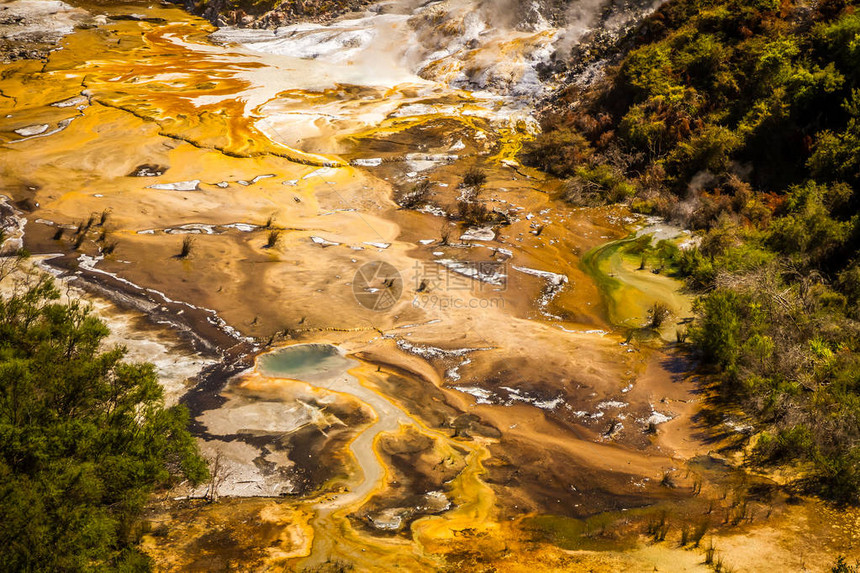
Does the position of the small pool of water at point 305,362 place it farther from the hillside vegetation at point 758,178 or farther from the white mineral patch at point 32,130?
the white mineral patch at point 32,130

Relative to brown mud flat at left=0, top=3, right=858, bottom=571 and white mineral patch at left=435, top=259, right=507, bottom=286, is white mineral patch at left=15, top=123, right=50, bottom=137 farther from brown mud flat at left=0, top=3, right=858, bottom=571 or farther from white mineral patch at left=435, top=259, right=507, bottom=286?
white mineral patch at left=435, top=259, right=507, bottom=286

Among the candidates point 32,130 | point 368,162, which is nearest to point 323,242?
point 368,162

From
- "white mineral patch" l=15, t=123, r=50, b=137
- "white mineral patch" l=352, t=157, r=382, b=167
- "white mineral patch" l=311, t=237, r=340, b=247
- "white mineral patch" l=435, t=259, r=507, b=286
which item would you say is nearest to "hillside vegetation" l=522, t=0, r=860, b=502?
"white mineral patch" l=435, t=259, r=507, b=286

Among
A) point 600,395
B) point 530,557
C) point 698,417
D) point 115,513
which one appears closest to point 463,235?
point 600,395

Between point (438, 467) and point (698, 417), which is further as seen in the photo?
point (698, 417)

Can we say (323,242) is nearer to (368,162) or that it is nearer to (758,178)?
(368,162)

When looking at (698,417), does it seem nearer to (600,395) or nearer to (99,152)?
(600,395)

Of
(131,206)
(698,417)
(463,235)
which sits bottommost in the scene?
(698,417)

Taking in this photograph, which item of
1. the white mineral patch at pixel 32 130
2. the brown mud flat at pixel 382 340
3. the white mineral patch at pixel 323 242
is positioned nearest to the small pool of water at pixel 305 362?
the brown mud flat at pixel 382 340
